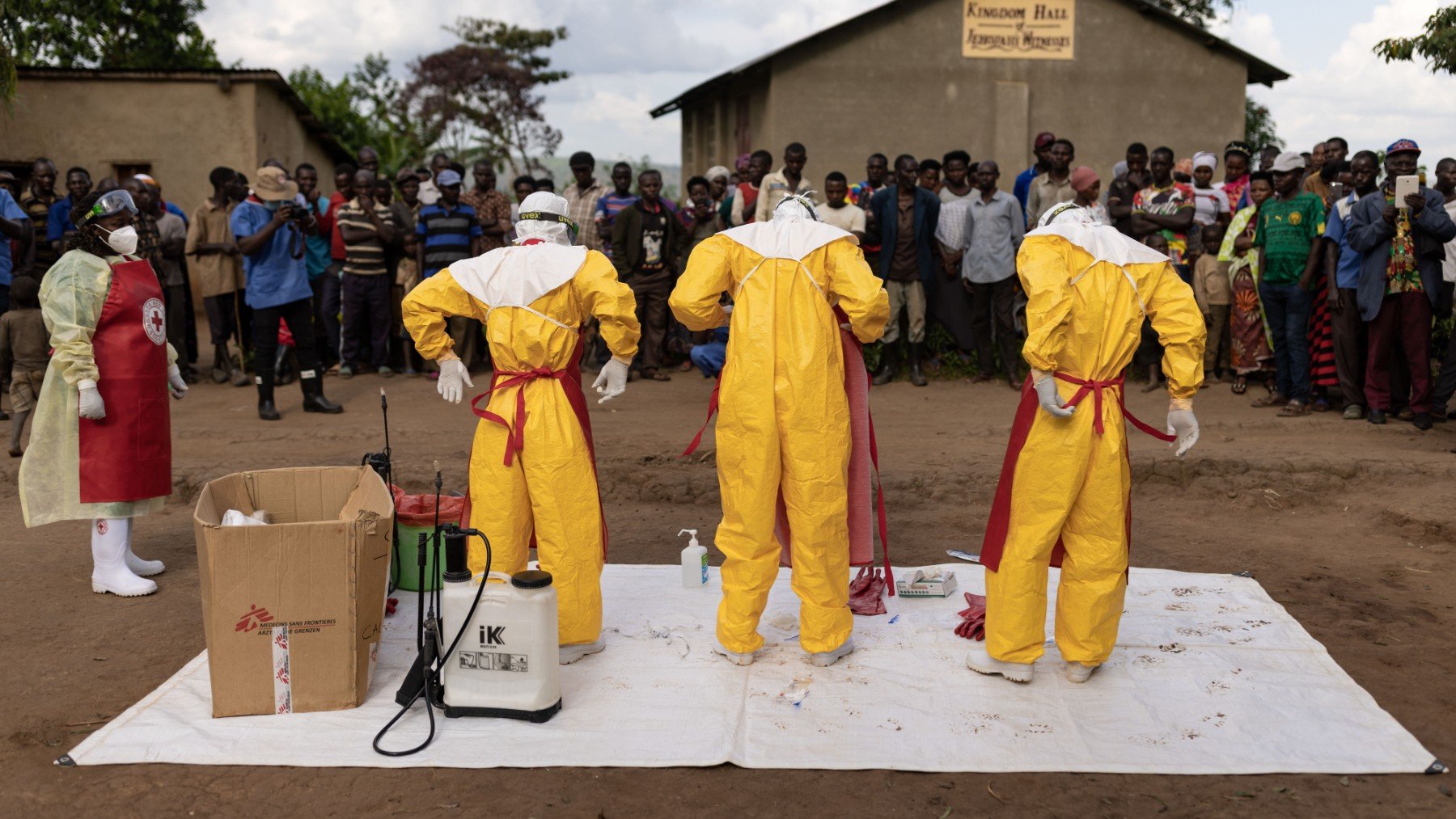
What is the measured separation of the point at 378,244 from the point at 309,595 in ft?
23.1

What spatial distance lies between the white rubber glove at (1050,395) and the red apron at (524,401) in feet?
5.72

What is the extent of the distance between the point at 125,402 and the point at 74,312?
46cm

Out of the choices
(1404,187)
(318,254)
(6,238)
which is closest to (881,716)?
(1404,187)

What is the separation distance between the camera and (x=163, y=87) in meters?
15.7

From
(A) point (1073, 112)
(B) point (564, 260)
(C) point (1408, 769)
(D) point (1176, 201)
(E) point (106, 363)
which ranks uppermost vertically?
(A) point (1073, 112)

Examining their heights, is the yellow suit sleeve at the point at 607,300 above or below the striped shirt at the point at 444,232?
below

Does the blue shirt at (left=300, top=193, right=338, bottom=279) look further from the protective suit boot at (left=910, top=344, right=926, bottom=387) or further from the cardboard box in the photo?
the cardboard box

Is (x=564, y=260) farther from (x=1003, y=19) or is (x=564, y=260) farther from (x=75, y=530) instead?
(x=1003, y=19)

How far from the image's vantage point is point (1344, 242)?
29.2 ft

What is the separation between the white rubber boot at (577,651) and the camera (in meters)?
4.81

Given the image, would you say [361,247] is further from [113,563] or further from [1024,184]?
[1024,184]

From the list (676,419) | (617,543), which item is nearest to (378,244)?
(676,419)

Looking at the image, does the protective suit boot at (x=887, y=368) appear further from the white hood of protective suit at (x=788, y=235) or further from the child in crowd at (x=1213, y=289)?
the white hood of protective suit at (x=788, y=235)

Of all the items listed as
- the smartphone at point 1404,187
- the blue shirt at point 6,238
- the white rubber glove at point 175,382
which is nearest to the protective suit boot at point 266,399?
the blue shirt at point 6,238
